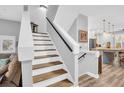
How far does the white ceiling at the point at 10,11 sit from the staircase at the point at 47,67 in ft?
4.65

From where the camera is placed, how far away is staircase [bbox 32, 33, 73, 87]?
9.11ft

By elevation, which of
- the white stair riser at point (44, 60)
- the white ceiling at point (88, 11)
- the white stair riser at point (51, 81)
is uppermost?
the white ceiling at point (88, 11)

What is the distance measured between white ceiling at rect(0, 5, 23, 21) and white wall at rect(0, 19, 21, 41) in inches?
11.9

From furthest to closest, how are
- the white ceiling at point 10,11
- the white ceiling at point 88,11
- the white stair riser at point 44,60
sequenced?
the white ceiling at point 10,11, the white ceiling at point 88,11, the white stair riser at point 44,60

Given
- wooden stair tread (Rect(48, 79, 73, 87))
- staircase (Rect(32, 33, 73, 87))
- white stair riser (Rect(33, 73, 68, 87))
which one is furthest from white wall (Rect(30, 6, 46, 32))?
wooden stair tread (Rect(48, 79, 73, 87))

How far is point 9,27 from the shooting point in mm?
6102

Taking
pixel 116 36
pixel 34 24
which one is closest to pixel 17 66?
pixel 34 24

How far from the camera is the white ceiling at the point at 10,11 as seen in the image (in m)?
4.59

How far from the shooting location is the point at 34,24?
6410 mm

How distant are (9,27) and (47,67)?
4080 mm

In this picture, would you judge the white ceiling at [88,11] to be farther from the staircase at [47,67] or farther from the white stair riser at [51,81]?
the white stair riser at [51,81]

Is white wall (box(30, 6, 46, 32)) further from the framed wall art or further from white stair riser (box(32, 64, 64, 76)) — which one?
white stair riser (box(32, 64, 64, 76))

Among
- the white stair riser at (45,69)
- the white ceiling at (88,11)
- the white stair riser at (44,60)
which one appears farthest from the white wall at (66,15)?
the white stair riser at (45,69)
